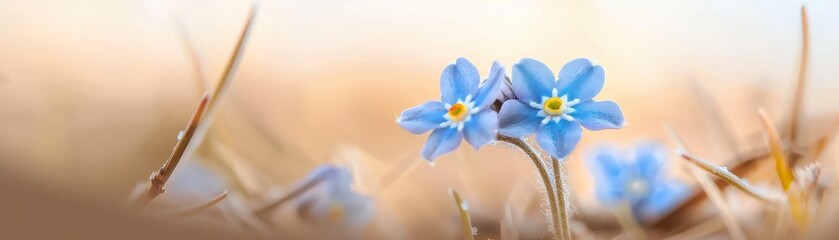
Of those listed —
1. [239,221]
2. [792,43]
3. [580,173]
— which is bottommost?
[239,221]

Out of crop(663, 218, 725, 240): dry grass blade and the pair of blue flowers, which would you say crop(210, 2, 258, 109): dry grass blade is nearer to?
the pair of blue flowers

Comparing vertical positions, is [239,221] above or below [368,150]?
below

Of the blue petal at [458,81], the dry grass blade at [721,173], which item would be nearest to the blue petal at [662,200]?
the dry grass blade at [721,173]

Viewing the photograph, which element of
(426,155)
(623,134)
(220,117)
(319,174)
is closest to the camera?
(426,155)

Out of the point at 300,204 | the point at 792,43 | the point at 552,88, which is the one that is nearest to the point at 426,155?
the point at 552,88

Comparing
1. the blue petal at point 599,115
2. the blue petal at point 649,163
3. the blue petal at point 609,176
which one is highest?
the blue petal at point 649,163

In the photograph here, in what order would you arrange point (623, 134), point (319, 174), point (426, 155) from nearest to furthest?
point (426, 155) → point (319, 174) → point (623, 134)

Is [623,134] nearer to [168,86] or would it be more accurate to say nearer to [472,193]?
[472,193]

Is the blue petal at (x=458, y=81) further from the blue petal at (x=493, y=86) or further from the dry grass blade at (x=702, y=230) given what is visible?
the dry grass blade at (x=702, y=230)
